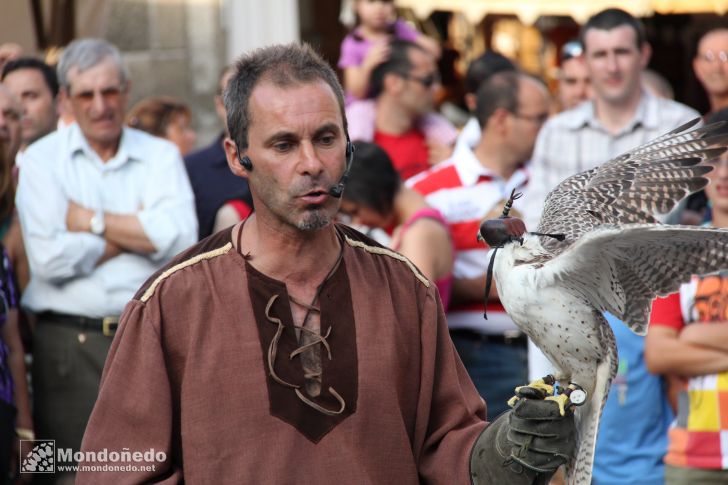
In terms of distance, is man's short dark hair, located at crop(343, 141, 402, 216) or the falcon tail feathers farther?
man's short dark hair, located at crop(343, 141, 402, 216)

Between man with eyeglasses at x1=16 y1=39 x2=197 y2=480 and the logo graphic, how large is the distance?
176mm

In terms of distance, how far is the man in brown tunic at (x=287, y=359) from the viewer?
324cm

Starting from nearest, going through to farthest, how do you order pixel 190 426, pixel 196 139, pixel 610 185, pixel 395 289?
pixel 190 426 < pixel 395 289 < pixel 610 185 < pixel 196 139

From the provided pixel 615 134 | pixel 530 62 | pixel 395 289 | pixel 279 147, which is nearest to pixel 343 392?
pixel 395 289

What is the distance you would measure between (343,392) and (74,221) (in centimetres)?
275

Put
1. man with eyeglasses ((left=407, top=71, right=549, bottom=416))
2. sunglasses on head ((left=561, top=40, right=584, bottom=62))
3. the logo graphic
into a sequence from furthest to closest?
sunglasses on head ((left=561, top=40, right=584, bottom=62)), man with eyeglasses ((left=407, top=71, right=549, bottom=416)), the logo graphic

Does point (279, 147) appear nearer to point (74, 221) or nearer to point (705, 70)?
point (74, 221)

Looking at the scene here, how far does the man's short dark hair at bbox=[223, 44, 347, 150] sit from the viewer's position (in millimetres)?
3355

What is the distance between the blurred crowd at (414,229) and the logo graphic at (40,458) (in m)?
0.09

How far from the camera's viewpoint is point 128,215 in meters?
5.70

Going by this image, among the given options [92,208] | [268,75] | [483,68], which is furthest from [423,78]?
[268,75]

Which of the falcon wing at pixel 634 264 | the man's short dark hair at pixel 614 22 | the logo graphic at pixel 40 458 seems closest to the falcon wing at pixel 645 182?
the falcon wing at pixel 634 264

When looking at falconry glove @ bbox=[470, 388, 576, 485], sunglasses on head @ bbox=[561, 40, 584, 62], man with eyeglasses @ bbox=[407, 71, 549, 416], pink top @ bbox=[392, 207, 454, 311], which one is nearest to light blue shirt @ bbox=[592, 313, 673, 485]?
man with eyeglasses @ bbox=[407, 71, 549, 416]

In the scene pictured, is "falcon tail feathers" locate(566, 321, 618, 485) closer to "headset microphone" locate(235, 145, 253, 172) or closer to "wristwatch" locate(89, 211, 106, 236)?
"headset microphone" locate(235, 145, 253, 172)
